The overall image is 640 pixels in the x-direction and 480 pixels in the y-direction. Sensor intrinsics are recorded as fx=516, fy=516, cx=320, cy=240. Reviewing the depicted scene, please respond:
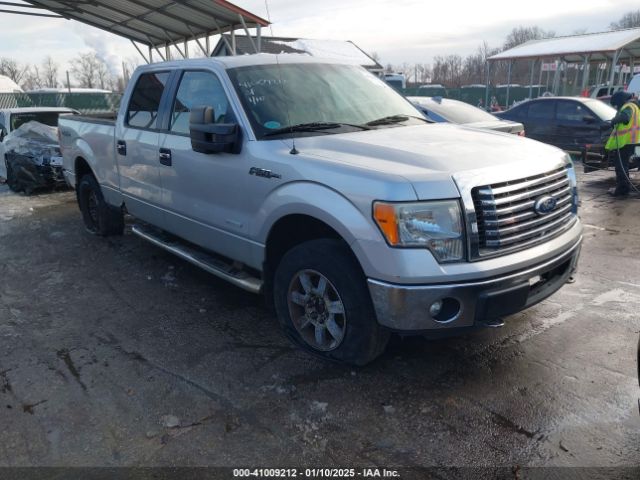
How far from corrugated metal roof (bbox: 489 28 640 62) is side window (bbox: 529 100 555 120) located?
12737 millimetres

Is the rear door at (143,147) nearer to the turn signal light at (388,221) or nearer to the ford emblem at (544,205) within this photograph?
the turn signal light at (388,221)

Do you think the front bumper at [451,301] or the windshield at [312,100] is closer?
the front bumper at [451,301]

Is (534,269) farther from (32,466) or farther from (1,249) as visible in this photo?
(1,249)

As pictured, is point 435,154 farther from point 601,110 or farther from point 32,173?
point 601,110

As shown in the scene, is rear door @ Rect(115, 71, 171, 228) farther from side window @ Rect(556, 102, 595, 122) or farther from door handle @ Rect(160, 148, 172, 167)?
side window @ Rect(556, 102, 595, 122)

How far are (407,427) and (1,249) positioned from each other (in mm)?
5875

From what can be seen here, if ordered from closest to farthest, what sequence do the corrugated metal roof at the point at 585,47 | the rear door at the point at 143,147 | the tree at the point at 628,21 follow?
1. the rear door at the point at 143,147
2. the corrugated metal roof at the point at 585,47
3. the tree at the point at 628,21

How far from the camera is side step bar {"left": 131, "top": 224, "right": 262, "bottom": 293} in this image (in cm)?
386

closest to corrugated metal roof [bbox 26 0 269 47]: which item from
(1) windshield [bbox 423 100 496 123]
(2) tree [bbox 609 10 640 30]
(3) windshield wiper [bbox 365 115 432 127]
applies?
(1) windshield [bbox 423 100 496 123]

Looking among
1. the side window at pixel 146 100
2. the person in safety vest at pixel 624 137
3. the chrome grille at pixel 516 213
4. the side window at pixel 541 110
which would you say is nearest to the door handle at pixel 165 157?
the side window at pixel 146 100

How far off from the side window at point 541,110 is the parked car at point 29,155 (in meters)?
11.0

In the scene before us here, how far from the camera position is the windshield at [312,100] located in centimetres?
379

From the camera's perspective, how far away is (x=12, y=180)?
10414mm

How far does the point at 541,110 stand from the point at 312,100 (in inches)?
424
